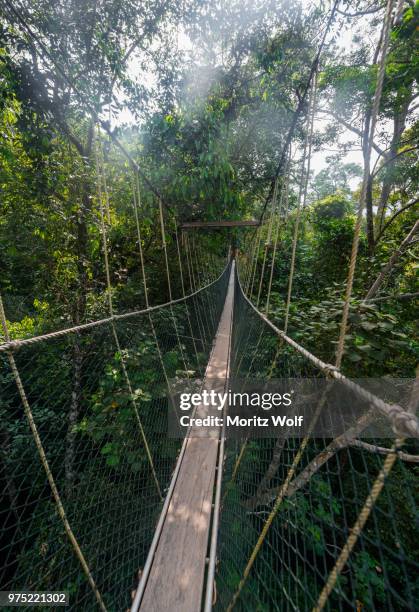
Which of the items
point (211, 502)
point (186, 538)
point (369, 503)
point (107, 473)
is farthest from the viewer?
point (107, 473)

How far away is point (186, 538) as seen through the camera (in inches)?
37.4

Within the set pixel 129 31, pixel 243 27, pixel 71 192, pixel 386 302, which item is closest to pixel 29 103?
pixel 71 192

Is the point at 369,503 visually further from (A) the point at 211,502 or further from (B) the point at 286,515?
(B) the point at 286,515

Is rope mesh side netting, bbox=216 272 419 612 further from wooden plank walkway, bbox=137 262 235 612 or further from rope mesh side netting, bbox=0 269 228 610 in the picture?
rope mesh side netting, bbox=0 269 228 610

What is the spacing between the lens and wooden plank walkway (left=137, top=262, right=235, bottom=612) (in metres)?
0.80

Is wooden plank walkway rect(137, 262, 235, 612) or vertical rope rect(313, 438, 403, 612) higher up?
vertical rope rect(313, 438, 403, 612)

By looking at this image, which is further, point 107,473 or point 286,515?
point 107,473

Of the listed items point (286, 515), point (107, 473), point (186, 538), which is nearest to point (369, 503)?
point (186, 538)

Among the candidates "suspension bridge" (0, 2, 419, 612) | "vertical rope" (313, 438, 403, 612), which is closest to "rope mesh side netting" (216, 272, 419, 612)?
"suspension bridge" (0, 2, 419, 612)

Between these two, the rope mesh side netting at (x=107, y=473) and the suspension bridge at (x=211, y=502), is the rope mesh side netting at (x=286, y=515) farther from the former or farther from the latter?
the rope mesh side netting at (x=107, y=473)

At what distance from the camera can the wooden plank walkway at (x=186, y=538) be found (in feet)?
2.63

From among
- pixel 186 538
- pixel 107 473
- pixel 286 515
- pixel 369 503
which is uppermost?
pixel 369 503

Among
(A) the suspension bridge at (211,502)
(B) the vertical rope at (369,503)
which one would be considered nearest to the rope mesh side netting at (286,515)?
(A) the suspension bridge at (211,502)

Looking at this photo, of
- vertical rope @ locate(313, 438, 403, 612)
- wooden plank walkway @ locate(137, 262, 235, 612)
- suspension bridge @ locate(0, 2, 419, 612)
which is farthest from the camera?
wooden plank walkway @ locate(137, 262, 235, 612)
